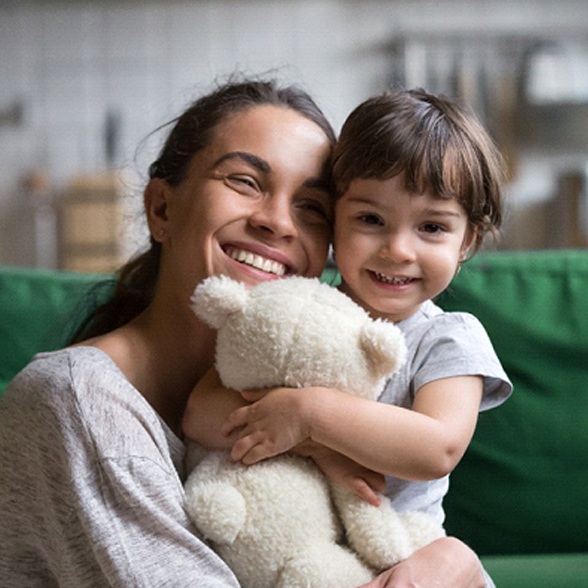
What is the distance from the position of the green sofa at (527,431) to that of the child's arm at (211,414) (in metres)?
0.47

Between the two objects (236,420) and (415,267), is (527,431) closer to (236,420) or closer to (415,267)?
(415,267)

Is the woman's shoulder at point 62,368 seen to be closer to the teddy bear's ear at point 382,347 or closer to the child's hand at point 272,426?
the child's hand at point 272,426

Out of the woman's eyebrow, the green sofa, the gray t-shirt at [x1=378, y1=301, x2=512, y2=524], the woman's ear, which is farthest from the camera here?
the green sofa

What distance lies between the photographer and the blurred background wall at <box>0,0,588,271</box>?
430 cm

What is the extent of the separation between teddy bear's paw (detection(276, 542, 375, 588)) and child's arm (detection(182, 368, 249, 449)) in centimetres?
14

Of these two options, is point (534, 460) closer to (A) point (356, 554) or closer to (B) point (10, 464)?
(A) point (356, 554)

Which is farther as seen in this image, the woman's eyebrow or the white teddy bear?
the woman's eyebrow

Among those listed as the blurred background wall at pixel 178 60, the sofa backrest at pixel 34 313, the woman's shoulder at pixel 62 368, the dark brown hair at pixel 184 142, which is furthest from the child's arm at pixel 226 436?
the blurred background wall at pixel 178 60

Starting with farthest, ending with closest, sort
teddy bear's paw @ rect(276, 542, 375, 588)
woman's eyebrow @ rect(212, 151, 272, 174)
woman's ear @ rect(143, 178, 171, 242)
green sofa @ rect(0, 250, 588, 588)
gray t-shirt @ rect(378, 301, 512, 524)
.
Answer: green sofa @ rect(0, 250, 588, 588) < woman's ear @ rect(143, 178, 171, 242) < woman's eyebrow @ rect(212, 151, 272, 174) < gray t-shirt @ rect(378, 301, 512, 524) < teddy bear's paw @ rect(276, 542, 375, 588)

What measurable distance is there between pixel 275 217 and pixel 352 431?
0.96ft

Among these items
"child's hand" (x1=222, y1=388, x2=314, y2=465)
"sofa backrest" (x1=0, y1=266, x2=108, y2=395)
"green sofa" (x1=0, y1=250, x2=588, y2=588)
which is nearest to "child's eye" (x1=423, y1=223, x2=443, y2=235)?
"child's hand" (x1=222, y1=388, x2=314, y2=465)

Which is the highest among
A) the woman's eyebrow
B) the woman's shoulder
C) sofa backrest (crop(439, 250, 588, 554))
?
the woman's eyebrow

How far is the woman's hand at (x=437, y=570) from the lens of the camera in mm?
858

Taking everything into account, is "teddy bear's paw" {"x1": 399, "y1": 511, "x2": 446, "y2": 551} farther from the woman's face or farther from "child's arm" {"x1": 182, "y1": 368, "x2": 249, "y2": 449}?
the woman's face
